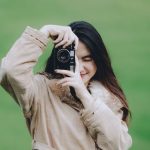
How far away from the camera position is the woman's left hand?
2.32 m

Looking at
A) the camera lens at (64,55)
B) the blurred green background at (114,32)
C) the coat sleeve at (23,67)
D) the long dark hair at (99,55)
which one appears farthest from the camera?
the blurred green background at (114,32)

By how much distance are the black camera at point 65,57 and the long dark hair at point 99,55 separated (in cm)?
16

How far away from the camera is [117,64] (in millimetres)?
4566

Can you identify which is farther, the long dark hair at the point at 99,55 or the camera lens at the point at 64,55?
the long dark hair at the point at 99,55

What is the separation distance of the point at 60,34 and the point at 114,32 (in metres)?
2.47

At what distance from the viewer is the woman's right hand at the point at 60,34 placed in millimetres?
2314

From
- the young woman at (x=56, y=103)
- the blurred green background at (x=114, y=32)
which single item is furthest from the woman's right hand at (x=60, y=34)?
the blurred green background at (x=114, y=32)

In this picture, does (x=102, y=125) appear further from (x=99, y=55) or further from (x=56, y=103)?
(x=99, y=55)

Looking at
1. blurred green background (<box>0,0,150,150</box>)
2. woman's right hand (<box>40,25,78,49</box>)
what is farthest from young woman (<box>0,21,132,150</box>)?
blurred green background (<box>0,0,150,150</box>)

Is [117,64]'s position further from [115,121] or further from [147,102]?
[115,121]

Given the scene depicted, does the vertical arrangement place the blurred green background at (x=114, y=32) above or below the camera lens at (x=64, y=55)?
below

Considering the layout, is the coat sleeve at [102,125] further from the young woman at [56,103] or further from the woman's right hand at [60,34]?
the woman's right hand at [60,34]

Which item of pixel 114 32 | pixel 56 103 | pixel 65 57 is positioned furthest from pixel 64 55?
pixel 114 32

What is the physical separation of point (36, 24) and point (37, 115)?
245 centimetres
